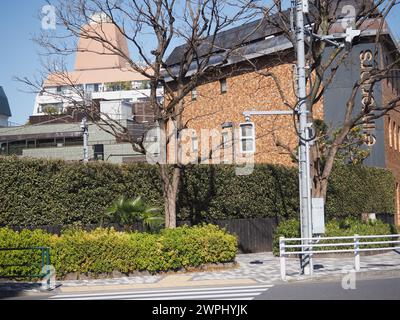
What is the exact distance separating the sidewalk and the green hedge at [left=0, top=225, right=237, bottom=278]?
0.44 m

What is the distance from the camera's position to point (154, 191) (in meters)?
24.3

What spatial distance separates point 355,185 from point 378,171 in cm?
309

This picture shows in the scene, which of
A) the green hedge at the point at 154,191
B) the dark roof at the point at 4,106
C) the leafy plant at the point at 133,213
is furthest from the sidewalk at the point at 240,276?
the dark roof at the point at 4,106

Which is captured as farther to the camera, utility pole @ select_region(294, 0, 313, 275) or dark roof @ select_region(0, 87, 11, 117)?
dark roof @ select_region(0, 87, 11, 117)

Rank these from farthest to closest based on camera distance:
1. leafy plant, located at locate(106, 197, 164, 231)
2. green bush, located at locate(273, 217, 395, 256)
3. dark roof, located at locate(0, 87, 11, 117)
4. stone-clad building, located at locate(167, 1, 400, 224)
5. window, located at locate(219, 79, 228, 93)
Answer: dark roof, located at locate(0, 87, 11, 117), window, located at locate(219, 79, 228, 93), stone-clad building, located at locate(167, 1, 400, 224), green bush, located at locate(273, 217, 395, 256), leafy plant, located at locate(106, 197, 164, 231)

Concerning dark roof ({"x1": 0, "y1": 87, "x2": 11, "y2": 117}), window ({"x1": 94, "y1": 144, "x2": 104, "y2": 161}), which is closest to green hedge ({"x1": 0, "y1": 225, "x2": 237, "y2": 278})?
window ({"x1": 94, "y1": 144, "x2": 104, "y2": 161})

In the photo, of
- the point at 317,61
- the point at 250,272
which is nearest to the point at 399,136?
the point at 317,61

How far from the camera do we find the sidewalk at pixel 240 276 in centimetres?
1625

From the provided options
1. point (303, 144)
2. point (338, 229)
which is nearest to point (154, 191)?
point (338, 229)

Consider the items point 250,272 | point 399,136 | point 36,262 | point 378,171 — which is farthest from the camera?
point 399,136

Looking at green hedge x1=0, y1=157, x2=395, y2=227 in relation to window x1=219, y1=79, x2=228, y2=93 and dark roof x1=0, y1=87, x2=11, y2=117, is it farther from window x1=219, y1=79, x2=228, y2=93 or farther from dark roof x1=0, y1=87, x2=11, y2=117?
dark roof x1=0, y1=87, x2=11, y2=117

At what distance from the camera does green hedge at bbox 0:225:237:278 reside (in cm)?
1747
